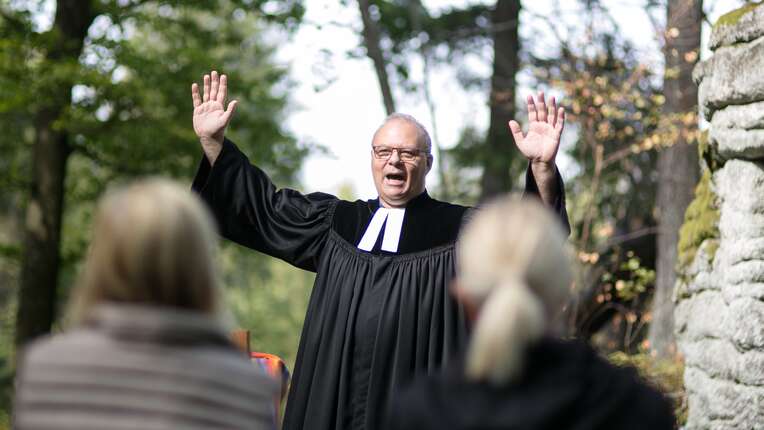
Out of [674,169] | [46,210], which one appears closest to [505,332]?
[674,169]

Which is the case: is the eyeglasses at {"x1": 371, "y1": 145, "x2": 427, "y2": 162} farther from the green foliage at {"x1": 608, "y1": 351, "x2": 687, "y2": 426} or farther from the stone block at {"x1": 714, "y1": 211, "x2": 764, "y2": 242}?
the green foliage at {"x1": 608, "y1": 351, "x2": 687, "y2": 426}

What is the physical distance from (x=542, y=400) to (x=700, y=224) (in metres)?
4.06

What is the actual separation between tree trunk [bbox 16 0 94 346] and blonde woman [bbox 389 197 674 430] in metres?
10.7

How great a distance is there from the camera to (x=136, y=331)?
2.06 metres

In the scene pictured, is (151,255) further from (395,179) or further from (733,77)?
(733,77)

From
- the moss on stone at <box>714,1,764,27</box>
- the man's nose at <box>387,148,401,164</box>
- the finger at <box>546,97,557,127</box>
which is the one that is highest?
the moss on stone at <box>714,1,764,27</box>

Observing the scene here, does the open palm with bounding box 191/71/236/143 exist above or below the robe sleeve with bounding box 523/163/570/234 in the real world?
above

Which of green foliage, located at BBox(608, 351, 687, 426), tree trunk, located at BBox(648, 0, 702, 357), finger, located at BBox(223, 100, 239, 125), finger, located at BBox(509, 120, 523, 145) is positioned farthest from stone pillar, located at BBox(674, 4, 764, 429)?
tree trunk, located at BBox(648, 0, 702, 357)

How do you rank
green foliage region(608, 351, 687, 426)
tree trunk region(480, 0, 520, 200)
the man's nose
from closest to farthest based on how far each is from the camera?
1. the man's nose
2. green foliage region(608, 351, 687, 426)
3. tree trunk region(480, 0, 520, 200)

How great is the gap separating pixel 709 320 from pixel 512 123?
74.7 inches

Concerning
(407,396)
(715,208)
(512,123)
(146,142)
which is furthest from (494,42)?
(407,396)

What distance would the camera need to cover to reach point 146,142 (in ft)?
43.2

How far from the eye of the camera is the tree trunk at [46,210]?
1230cm

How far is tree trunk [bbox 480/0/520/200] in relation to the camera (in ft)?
42.1
